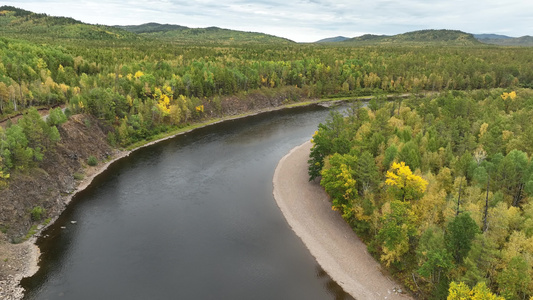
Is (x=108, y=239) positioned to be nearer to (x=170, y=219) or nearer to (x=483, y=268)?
(x=170, y=219)

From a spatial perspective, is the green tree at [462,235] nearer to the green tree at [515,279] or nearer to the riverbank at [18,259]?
the green tree at [515,279]

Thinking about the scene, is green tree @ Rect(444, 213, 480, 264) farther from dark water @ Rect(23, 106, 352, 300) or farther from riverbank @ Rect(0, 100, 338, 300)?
riverbank @ Rect(0, 100, 338, 300)

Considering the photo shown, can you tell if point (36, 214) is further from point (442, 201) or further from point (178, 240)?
point (442, 201)

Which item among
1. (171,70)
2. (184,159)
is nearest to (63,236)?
(184,159)

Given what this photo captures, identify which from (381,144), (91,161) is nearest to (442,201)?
(381,144)

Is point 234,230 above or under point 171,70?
under

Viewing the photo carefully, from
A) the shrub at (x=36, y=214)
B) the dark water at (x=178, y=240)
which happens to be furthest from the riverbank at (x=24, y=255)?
the shrub at (x=36, y=214)
